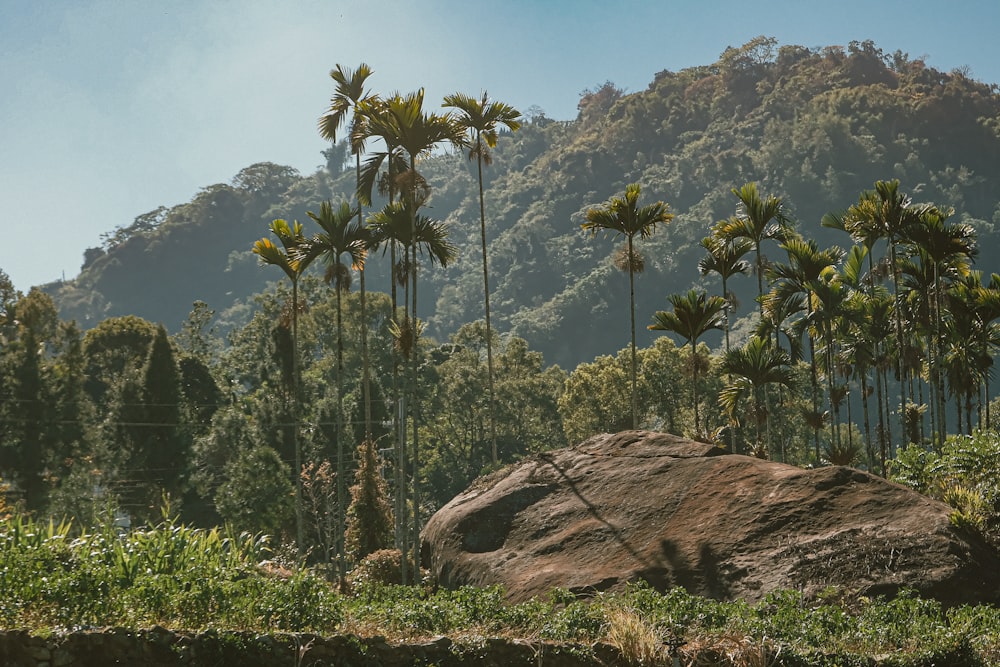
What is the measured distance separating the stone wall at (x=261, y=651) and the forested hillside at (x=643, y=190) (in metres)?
107

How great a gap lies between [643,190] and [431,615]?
477 ft

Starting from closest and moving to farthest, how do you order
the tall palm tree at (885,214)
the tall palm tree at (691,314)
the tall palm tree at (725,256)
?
the tall palm tree at (691,314)
the tall palm tree at (885,214)
the tall palm tree at (725,256)

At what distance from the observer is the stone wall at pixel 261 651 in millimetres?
7430

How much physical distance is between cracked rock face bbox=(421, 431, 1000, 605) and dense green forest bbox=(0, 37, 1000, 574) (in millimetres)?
856

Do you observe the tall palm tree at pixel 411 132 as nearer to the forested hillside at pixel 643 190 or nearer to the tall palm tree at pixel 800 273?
the tall palm tree at pixel 800 273

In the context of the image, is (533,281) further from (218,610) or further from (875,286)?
(218,610)

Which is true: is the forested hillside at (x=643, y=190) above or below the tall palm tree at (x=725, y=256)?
above

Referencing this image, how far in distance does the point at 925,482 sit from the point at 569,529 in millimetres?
4668

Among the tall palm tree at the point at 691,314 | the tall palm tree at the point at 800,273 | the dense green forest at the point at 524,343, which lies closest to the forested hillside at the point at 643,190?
the dense green forest at the point at 524,343

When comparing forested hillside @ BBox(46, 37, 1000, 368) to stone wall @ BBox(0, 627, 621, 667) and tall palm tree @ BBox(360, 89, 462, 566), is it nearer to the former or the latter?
tall palm tree @ BBox(360, 89, 462, 566)

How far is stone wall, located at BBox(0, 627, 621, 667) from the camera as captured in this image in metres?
7.43

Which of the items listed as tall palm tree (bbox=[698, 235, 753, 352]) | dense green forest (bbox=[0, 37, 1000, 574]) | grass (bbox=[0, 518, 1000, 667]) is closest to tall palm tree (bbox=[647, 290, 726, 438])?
dense green forest (bbox=[0, 37, 1000, 574])

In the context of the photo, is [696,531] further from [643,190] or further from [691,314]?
[643,190]

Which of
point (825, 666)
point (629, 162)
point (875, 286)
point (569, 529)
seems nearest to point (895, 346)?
point (875, 286)
